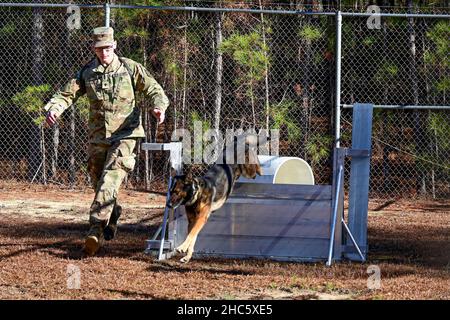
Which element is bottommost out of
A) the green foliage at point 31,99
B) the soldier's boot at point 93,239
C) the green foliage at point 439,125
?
the soldier's boot at point 93,239

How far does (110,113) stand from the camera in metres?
8.45

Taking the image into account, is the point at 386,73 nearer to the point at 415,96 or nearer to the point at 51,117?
the point at 415,96

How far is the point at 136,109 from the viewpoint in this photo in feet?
28.4

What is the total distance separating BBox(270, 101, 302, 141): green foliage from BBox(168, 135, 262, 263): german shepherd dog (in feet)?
18.9

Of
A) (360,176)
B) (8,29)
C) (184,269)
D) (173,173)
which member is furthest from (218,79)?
(184,269)

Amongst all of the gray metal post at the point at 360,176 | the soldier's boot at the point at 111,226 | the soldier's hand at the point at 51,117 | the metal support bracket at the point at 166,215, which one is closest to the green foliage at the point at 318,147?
the gray metal post at the point at 360,176

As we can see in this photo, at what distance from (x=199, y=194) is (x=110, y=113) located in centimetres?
127

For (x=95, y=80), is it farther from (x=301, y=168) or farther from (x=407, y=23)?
(x=407, y=23)

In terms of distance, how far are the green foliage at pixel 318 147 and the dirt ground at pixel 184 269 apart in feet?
8.82

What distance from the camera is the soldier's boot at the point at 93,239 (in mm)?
8188

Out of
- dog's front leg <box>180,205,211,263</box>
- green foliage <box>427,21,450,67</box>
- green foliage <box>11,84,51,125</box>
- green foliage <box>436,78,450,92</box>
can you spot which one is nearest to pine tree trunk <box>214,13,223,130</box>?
green foliage <box>11,84,51,125</box>

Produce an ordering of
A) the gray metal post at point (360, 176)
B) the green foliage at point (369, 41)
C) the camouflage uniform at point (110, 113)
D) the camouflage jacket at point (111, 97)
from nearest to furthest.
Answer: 1. the camouflage uniform at point (110, 113)
2. the camouflage jacket at point (111, 97)
3. the gray metal post at point (360, 176)
4. the green foliage at point (369, 41)

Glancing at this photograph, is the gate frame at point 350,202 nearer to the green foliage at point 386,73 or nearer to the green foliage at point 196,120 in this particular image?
the green foliage at point 196,120

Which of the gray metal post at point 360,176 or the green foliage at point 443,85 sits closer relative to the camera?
the gray metal post at point 360,176
